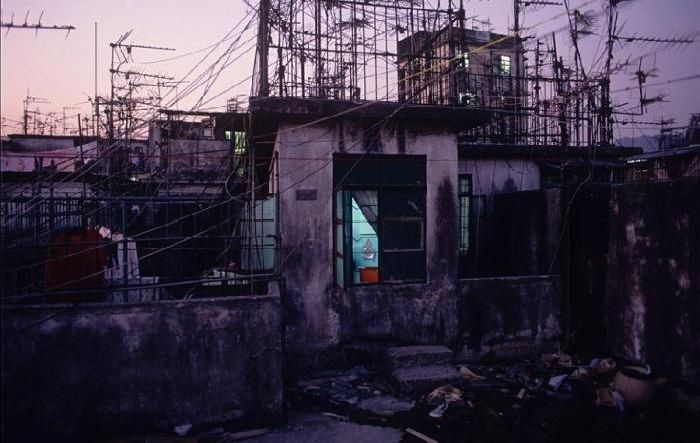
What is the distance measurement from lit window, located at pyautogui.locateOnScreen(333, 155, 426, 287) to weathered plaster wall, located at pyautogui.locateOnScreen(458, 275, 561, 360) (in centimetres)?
127

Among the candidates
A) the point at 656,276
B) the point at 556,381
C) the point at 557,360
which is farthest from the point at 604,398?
the point at 656,276

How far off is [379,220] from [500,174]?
5.69 m

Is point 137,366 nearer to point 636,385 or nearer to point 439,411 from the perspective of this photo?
point 439,411

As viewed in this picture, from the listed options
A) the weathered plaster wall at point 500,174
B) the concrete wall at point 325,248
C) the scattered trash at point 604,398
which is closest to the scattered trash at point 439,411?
the concrete wall at point 325,248

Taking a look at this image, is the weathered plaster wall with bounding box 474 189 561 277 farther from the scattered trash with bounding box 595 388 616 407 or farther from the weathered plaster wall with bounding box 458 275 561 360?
the scattered trash with bounding box 595 388 616 407

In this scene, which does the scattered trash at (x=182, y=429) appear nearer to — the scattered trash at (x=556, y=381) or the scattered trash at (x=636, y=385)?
the scattered trash at (x=556, y=381)

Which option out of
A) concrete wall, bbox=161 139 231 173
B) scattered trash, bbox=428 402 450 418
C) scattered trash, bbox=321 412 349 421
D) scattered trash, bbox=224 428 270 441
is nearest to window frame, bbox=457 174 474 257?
scattered trash, bbox=428 402 450 418

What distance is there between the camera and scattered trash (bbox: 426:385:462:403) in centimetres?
780

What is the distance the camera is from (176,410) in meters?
6.77

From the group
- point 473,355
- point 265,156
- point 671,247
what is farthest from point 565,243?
point 265,156

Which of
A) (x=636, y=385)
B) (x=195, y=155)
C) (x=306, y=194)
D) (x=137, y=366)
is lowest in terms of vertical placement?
(x=636, y=385)

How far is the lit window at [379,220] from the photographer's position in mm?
9523

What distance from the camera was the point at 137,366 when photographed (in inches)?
261

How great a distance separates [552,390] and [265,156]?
25.2 feet
